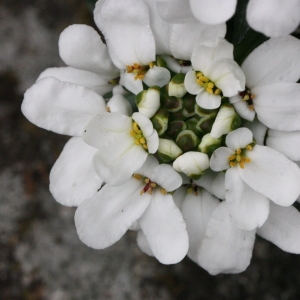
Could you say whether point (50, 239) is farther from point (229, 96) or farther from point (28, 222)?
point (229, 96)

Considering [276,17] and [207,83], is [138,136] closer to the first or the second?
[207,83]

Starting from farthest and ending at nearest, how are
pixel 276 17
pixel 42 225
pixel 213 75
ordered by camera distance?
pixel 42 225, pixel 213 75, pixel 276 17

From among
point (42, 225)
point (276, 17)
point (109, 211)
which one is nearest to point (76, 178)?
point (109, 211)

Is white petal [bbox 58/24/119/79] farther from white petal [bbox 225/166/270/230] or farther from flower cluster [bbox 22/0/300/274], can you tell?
white petal [bbox 225/166/270/230]

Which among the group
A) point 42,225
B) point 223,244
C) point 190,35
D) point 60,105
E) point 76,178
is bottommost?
point 42,225

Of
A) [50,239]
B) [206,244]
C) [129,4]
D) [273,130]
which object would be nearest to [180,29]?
[129,4]

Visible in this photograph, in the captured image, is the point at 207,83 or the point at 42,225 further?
the point at 42,225
